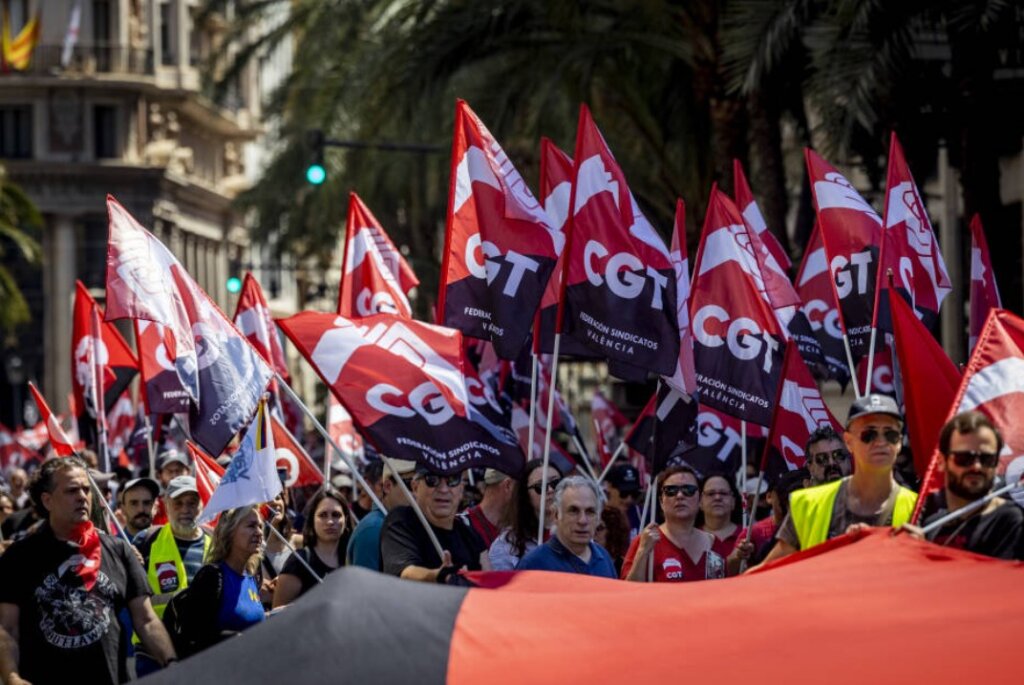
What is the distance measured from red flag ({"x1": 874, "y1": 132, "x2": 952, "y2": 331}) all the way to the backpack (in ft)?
17.2

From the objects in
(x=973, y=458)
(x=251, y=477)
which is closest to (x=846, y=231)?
(x=251, y=477)

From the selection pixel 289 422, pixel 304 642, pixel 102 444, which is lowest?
pixel 289 422

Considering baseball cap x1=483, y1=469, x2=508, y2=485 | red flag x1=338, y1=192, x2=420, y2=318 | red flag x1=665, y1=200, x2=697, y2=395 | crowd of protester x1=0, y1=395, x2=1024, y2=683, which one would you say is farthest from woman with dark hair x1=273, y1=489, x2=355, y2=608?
red flag x1=338, y1=192, x2=420, y2=318

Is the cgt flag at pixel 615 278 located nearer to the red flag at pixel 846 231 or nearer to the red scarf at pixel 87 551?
the red flag at pixel 846 231

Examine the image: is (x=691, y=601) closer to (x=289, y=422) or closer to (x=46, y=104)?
(x=289, y=422)

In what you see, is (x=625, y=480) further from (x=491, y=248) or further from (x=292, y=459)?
(x=292, y=459)

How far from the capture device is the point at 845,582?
579cm

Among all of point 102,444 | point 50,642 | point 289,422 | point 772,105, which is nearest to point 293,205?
point 289,422

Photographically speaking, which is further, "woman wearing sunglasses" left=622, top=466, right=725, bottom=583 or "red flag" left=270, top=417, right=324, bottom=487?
"red flag" left=270, top=417, right=324, bottom=487

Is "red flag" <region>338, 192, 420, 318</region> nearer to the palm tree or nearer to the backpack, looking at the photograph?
the backpack

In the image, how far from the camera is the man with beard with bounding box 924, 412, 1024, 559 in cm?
608

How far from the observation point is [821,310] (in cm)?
1553

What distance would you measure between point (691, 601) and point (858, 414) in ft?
5.07

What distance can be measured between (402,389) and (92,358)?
21.3 feet
